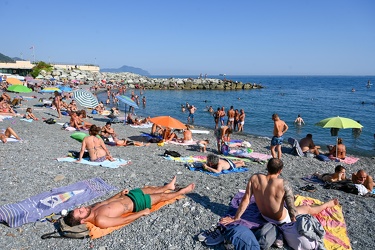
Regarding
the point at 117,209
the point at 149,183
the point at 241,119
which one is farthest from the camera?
the point at 241,119

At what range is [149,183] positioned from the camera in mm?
6781

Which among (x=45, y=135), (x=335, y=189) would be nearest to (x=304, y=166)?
(x=335, y=189)

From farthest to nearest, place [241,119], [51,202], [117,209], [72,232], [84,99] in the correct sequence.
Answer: [241,119] → [84,99] → [51,202] → [117,209] → [72,232]

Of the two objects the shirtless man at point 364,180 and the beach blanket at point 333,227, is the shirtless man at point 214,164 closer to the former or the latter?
the beach blanket at point 333,227

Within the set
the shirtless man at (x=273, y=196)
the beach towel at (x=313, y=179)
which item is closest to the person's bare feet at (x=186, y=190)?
the shirtless man at (x=273, y=196)

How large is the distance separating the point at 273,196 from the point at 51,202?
3905 mm

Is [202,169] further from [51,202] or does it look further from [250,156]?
[51,202]

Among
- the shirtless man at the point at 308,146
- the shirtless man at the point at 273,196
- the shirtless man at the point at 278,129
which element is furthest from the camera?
the shirtless man at the point at 308,146

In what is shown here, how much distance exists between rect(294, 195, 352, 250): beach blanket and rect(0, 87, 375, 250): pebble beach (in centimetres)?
22

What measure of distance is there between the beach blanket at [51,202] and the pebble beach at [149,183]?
15 centimetres

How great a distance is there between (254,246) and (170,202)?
2019mm

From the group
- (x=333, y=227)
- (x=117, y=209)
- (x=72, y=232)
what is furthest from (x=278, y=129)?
(x=72, y=232)

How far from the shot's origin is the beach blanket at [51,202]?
4668mm

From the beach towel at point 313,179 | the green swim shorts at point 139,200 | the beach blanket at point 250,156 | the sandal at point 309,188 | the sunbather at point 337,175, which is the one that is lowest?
the beach towel at point 313,179
